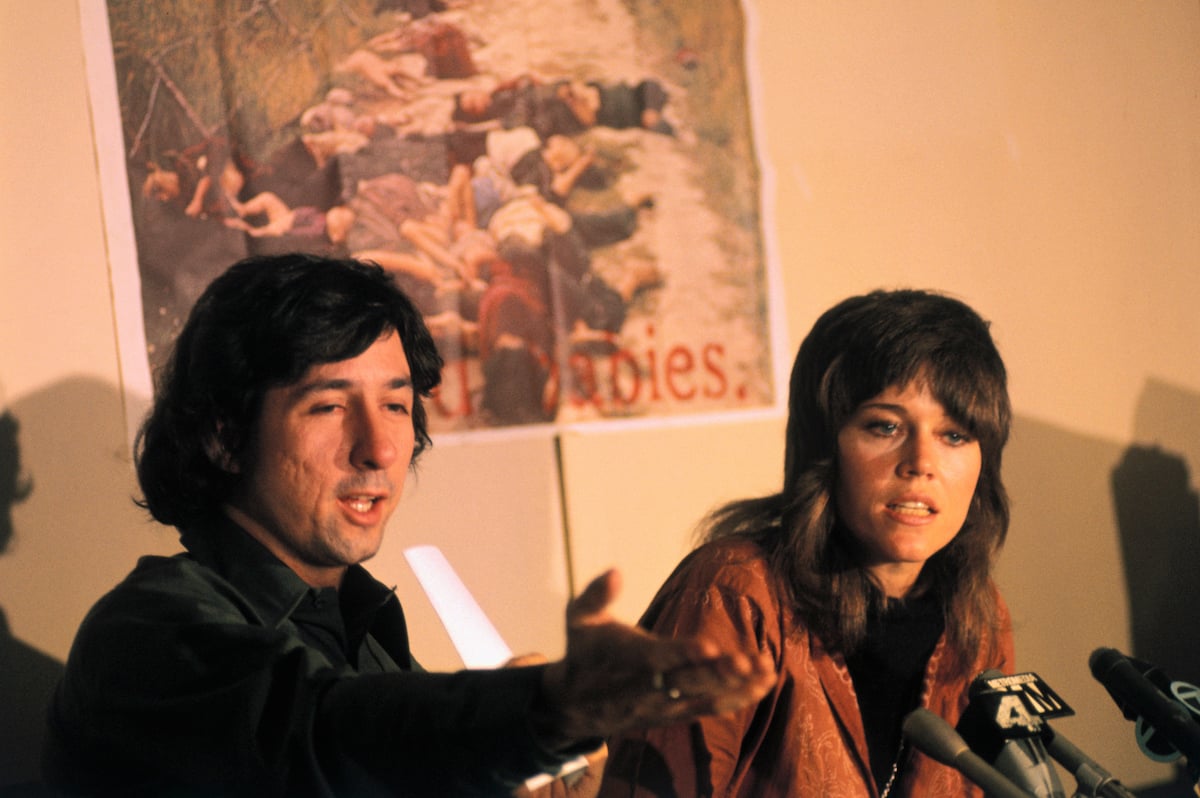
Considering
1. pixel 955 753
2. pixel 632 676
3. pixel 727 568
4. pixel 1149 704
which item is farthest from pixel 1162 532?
pixel 632 676

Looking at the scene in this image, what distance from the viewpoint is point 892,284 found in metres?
3.16

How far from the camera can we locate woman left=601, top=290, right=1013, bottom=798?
177 cm

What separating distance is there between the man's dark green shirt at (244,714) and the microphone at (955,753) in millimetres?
481

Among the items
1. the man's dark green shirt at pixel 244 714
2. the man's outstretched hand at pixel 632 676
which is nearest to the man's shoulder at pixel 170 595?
the man's dark green shirt at pixel 244 714

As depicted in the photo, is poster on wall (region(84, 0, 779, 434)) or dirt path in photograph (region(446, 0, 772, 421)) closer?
poster on wall (region(84, 0, 779, 434))

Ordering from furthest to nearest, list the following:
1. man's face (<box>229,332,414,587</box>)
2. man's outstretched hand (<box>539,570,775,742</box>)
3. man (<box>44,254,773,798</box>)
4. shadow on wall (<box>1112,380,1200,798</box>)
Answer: shadow on wall (<box>1112,380,1200,798</box>) → man's face (<box>229,332,414,587</box>) → man (<box>44,254,773,798</box>) → man's outstretched hand (<box>539,570,775,742</box>)

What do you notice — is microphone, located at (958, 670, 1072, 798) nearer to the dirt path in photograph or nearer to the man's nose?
the man's nose

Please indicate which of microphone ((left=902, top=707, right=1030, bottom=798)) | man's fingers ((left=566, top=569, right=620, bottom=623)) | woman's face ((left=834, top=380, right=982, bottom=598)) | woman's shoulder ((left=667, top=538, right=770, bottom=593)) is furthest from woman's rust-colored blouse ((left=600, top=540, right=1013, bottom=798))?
man's fingers ((left=566, top=569, right=620, bottom=623))

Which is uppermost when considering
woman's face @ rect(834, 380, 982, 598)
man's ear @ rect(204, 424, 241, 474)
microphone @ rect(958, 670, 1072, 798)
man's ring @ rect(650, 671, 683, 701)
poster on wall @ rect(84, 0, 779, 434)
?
poster on wall @ rect(84, 0, 779, 434)

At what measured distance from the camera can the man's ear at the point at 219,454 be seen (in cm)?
147

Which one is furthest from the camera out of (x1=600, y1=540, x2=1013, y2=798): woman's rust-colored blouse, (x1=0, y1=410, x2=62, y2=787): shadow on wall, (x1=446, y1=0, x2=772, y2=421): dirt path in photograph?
(x1=446, y1=0, x2=772, y2=421): dirt path in photograph

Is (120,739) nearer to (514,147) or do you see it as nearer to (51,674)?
(51,674)

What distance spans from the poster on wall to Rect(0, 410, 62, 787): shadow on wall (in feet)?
1.00

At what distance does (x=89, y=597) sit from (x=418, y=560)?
87cm
